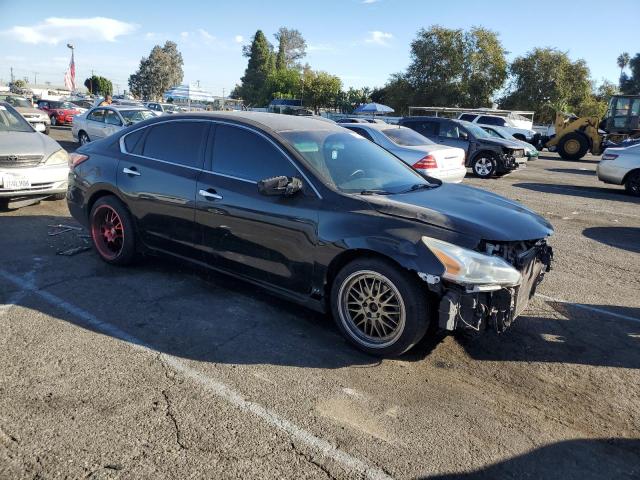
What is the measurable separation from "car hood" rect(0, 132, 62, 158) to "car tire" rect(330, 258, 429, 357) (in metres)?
5.76

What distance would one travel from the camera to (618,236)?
8.04 m

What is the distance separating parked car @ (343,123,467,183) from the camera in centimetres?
1030

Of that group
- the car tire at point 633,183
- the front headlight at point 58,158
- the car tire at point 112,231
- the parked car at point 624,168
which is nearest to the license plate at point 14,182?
the front headlight at point 58,158

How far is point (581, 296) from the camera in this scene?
5219mm

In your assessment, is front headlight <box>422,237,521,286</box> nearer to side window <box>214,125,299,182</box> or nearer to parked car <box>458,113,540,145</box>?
side window <box>214,125,299,182</box>

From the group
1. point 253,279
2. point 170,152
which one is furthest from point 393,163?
point 170,152

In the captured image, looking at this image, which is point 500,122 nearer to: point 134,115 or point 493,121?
point 493,121

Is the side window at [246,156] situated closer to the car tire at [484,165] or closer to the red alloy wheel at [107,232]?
the red alloy wheel at [107,232]

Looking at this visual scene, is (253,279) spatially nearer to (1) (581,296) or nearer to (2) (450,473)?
(2) (450,473)

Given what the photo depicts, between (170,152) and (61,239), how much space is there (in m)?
2.41

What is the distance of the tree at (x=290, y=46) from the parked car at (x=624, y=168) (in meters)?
79.8

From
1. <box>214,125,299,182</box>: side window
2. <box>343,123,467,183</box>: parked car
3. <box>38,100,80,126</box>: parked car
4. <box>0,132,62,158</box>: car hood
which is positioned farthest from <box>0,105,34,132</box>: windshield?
<box>38,100,80,126</box>: parked car

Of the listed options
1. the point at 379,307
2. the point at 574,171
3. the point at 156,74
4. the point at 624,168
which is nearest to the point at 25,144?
the point at 379,307

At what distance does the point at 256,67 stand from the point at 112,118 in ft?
241
